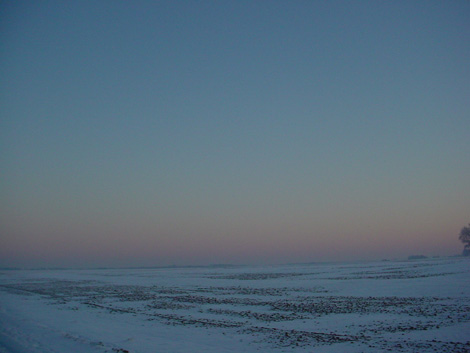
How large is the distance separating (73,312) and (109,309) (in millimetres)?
2376

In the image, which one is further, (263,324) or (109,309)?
(109,309)

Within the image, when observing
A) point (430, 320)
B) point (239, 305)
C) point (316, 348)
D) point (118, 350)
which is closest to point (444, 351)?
point (316, 348)

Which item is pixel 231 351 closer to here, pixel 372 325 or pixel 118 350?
pixel 118 350

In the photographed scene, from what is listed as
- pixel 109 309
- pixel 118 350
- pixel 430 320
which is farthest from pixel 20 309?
pixel 430 320

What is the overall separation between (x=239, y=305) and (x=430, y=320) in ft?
41.7

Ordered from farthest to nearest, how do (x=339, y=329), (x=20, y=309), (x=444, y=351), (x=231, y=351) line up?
(x=20, y=309)
(x=339, y=329)
(x=231, y=351)
(x=444, y=351)

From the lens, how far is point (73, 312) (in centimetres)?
2486

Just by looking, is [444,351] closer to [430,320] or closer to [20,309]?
[430,320]

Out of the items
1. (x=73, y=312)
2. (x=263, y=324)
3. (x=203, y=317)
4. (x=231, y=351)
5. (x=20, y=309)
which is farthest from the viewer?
(x=20, y=309)

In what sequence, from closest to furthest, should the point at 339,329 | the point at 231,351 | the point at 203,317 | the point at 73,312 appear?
1. the point at 231,351
2. the point at 339,329
3. the point at 203,317
4. the point at 73,312

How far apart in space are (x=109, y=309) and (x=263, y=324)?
1299cm

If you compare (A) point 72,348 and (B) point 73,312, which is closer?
(A) point 72,348

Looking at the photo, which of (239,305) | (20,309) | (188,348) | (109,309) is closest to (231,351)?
(188,348)

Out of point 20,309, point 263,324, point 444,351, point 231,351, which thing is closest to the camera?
point 444,351
